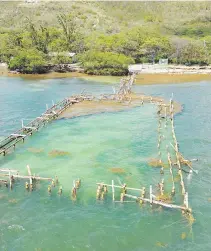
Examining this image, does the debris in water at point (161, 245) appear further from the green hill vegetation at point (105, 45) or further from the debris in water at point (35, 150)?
the green hill vegetation at point (105, 45)

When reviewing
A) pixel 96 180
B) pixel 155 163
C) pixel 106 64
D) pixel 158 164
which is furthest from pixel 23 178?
pixel 106 64

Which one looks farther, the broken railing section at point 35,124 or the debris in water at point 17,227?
the broken railing section at point 35,124

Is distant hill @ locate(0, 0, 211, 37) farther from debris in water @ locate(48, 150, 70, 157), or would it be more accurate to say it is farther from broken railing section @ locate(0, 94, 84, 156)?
debris in water @ locate(48, 150, 70, 157)

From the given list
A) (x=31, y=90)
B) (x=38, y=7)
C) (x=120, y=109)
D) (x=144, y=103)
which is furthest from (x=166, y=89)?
(x=38, y=7)

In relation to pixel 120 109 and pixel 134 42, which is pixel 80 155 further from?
pixel 134 42

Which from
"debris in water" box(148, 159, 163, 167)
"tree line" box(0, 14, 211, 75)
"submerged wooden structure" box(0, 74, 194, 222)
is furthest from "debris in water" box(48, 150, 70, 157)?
"tree line" box(0, 14, 211, 75)

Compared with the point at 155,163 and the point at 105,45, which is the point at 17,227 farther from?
the point at 105,45

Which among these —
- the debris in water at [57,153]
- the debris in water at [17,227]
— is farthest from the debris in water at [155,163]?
the debris in water at [17,227]

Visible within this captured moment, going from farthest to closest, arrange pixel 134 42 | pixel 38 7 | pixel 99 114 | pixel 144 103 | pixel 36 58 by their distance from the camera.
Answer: pixel 38 7, pixel 134 42, pixel 36 58, pixel 144 103, pixel 99 114
